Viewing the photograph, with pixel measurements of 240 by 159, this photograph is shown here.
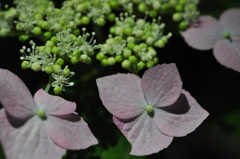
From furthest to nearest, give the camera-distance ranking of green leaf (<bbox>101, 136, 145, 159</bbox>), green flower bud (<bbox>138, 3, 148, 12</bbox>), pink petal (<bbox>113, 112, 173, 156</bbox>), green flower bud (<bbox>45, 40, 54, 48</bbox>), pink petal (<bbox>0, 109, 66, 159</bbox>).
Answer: green flower bud (<bbox>138, 3, 148, 12</bbox>) → green leaf (<bbox>101, 136, 145, 159</bbox>) → green flower bud (<bbox>45, 40, 54, 48</bbox>) → pink petal (<bbox>113, 112, 173, 156</bbox>) → pink petal (<bbox>0, 109, 66, 159</bbox>)

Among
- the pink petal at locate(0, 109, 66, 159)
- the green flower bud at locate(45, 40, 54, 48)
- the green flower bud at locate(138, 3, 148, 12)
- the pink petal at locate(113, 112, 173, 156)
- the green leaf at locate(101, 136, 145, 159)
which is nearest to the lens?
the pink petal at locate(0, 109, 66, 159)

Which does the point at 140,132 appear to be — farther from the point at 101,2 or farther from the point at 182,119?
the point at 101,2

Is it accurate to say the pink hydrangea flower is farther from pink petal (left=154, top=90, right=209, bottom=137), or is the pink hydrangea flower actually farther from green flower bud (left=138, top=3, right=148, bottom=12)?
green flower bud (left=138, top=3, right=148, bottom=12)

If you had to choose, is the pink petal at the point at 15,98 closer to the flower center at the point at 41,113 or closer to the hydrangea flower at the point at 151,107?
the flower center at the point at 41,113

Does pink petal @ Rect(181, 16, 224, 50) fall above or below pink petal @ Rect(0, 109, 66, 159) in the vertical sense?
below

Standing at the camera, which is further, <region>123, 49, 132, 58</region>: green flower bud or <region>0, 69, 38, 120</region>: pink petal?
<region>123, 49, 132, 58</region>: green flower bud

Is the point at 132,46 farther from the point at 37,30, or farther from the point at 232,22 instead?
the point at 232,22

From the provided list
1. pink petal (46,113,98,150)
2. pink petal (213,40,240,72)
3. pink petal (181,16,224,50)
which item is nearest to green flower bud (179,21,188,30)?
pink petal (181,16,224,50)

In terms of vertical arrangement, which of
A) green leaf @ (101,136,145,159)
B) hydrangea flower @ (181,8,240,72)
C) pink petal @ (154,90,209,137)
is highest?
hydrangea flower @ (181,8,240,72)
